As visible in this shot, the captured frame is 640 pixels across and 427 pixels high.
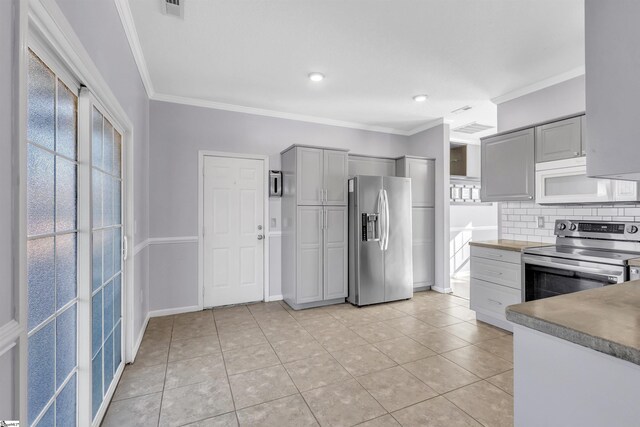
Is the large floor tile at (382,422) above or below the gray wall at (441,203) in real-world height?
below

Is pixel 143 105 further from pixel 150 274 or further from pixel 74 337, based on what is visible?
pixel 74 337

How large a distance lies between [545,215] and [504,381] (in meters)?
2.00

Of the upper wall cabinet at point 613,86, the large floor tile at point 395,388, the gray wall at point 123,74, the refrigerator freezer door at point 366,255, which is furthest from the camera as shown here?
the refrigerator freezer door at point 366,255

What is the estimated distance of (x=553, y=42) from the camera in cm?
260

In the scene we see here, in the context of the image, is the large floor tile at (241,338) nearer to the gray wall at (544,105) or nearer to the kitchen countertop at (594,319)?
the kitchen countertop at (594,319)

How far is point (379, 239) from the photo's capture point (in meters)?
4.13

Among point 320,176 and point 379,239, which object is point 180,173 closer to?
point 320,176

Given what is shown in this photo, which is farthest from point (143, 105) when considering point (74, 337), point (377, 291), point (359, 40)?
point (377, 291)

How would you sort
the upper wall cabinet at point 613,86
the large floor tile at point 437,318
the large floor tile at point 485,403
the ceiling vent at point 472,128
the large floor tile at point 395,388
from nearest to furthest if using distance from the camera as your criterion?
the upper wall cabinet at point 613,86
the large floor tile at point 485,403
the large floor tile at point 395,388
the large floor tile at point 437,318
the ceiling vent at point 472,128

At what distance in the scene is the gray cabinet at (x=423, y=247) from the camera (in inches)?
185

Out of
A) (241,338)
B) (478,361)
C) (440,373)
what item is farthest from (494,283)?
(241,338)

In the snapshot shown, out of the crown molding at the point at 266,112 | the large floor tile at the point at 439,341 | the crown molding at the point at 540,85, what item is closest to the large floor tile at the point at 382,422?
the large floor tile at the point at 439,341

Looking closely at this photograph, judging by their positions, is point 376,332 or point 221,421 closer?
point 221,421

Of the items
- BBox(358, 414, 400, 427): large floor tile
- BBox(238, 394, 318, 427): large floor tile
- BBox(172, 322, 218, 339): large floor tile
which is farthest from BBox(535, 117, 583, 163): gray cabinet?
BBox(172, 322, 218, 339): large floor tile
